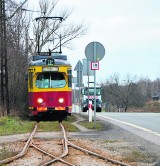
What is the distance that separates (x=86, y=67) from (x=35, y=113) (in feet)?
13.0

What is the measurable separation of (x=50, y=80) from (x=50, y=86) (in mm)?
315

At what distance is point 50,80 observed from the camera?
2170cm

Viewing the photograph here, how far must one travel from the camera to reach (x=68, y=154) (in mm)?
9781

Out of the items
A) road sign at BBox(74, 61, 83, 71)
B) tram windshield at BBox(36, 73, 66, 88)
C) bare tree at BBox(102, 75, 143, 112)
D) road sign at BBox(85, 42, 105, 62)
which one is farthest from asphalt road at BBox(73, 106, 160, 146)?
bare tree at BBox(102, 75, 143, 112)

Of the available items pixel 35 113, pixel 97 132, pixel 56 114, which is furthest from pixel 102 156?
pixel 56 114

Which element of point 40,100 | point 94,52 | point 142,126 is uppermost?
point 94,52

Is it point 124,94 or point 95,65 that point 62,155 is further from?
point 124,94

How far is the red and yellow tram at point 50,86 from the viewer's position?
21.4m

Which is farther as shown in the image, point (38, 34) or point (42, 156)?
point (38, 34)

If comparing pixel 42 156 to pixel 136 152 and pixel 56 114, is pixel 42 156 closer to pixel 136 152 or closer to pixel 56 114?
pixel 136 152

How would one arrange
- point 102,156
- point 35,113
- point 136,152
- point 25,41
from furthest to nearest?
point 25,41 < point 35,113 < point 136,152 < point 102,156

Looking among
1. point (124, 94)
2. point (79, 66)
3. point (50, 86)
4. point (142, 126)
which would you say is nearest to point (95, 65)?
point (142, 126)

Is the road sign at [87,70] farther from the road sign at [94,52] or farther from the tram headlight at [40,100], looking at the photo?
the road sign at [94,52]

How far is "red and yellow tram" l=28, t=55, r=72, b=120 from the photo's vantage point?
70.2 feet
